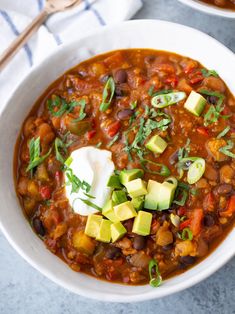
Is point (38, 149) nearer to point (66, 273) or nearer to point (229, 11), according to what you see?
point (66, 273)

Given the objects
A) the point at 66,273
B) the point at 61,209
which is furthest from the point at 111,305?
the point at 61,209

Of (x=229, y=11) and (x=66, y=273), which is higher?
(x=229, y=11)

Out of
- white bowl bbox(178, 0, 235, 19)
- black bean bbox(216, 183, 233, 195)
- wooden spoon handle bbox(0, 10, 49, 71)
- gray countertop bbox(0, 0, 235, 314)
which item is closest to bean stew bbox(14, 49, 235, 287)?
black bean bbox(216, 183, 233, 195)

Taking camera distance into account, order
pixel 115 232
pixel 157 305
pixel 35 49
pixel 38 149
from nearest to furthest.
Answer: pixel 115 232 < pixel 38 149 < pixel 157 305 < pixel 35 49

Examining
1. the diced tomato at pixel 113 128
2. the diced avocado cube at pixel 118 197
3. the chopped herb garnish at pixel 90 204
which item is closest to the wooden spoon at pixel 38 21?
the diced tomato at pixel 113 128

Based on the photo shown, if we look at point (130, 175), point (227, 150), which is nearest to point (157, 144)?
point (130, 175)
